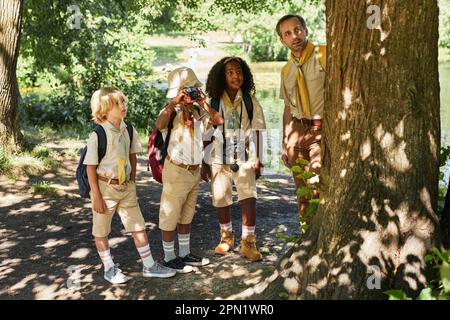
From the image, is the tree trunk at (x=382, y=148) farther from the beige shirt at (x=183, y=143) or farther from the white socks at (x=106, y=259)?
the white socks at (x=106, y=259)

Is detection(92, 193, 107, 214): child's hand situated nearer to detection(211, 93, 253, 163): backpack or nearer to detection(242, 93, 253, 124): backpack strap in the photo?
detection(211, 93, 253, 163): backpack

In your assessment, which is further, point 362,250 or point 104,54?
point 104,54

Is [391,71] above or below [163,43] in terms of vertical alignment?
below

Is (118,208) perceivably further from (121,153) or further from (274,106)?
(274,106)

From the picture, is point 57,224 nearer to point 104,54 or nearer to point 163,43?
point 104,54

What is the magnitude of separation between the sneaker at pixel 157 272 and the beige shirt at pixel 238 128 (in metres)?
1.04

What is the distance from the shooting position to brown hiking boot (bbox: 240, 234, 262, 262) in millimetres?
5559

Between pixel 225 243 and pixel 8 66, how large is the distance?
5.01m

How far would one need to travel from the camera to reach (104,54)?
14.6 meters

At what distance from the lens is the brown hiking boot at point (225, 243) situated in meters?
5.76

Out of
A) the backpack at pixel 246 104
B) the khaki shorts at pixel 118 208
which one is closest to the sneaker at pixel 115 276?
the khaki shorts at pixel 118 208
